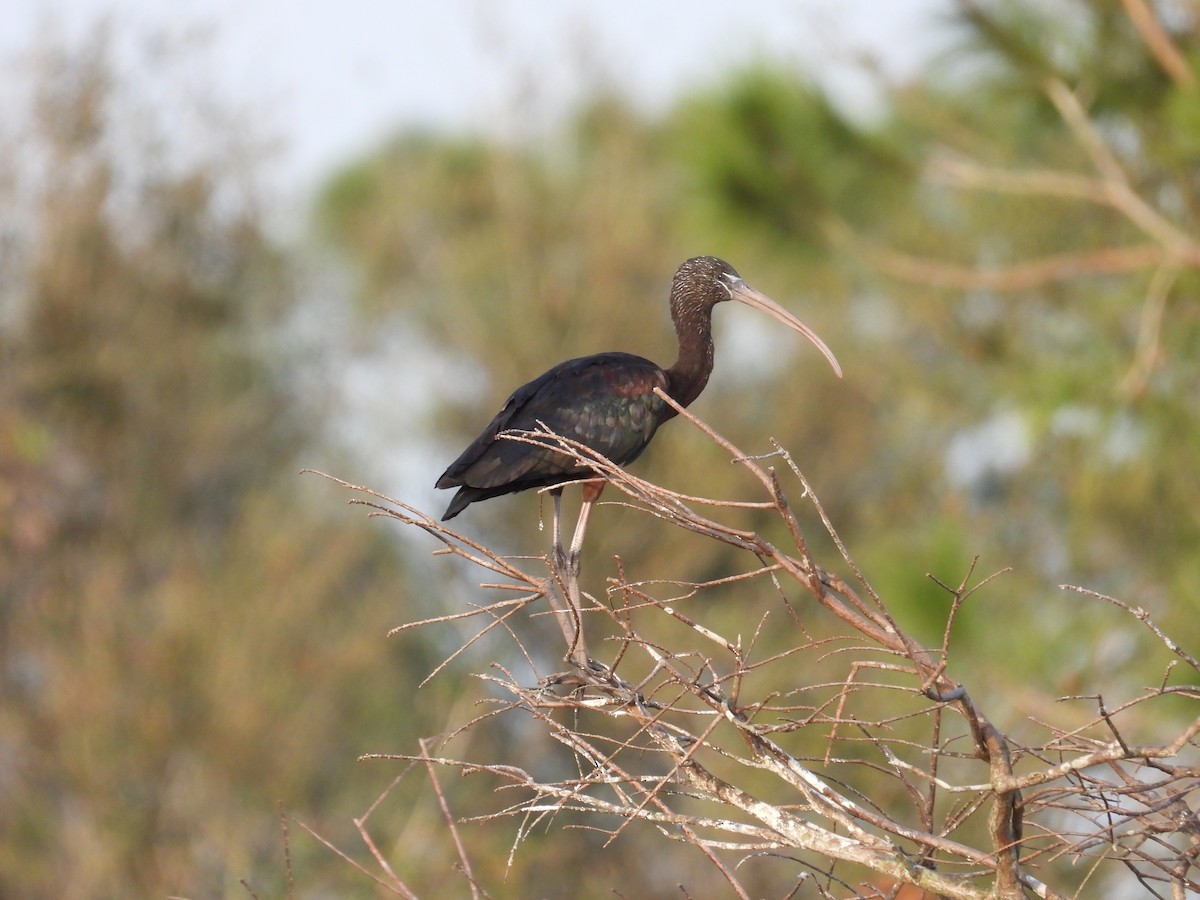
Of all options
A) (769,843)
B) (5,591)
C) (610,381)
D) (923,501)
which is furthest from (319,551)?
(769,843)

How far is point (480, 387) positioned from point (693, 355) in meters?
14.1

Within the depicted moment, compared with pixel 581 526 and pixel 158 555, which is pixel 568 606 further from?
pixel 158 555

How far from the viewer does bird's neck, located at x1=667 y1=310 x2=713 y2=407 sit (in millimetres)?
5531

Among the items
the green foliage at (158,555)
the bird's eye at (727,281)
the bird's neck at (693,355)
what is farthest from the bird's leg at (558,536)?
the green foliage at (158,555)

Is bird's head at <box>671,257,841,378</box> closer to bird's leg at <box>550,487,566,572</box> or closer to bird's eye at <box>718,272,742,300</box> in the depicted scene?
bird's eye at <box>718,272,742,300</box>

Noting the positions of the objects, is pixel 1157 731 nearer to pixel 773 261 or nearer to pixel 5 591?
pixel 773 261

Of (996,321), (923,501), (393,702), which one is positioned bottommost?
(393,702)

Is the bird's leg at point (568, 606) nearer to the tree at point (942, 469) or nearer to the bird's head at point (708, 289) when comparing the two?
the tree at point (942, 469)

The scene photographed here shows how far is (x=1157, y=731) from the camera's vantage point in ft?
25.3

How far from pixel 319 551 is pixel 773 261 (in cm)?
726


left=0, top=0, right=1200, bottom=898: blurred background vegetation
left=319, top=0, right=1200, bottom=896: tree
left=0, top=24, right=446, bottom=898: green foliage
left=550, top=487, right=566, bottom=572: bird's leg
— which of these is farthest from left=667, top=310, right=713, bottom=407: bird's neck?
left=0, top=24, right=446, bottom=898: green foliage

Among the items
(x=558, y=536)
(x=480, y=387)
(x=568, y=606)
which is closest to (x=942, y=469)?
(x=480, y=387)

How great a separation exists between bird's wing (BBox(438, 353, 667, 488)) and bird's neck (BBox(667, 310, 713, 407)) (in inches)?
2.3

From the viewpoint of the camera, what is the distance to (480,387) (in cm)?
1955
